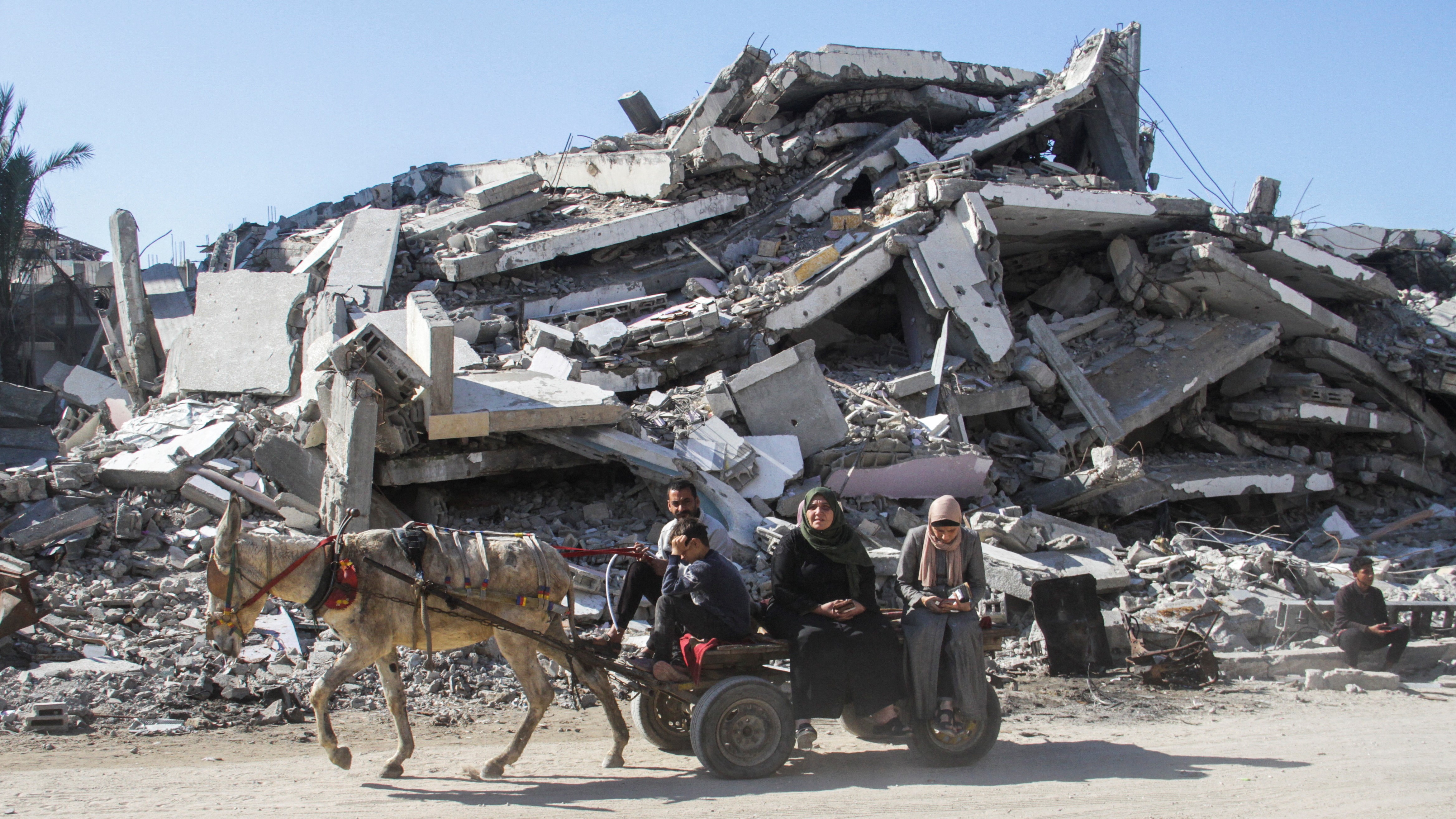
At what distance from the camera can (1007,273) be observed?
595 inches

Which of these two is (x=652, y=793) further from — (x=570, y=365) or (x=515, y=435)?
(x=570, y=365)

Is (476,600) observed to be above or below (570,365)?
below

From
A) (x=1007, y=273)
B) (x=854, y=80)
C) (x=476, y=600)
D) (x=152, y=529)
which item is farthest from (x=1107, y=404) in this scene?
(x=152, y=529)

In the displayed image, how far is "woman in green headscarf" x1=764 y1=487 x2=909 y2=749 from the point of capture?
4812 mm

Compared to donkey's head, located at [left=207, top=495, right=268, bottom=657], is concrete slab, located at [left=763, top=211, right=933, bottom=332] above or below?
above

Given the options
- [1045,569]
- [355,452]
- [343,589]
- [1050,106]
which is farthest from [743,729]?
[1050,106]

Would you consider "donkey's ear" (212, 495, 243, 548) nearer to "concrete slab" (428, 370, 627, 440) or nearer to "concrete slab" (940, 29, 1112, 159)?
"concrete slab" (428, 370, 627, 440)

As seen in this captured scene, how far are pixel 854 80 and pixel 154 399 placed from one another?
1049 centimetres

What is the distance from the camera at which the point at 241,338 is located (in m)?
10.7

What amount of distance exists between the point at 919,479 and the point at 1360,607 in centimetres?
369

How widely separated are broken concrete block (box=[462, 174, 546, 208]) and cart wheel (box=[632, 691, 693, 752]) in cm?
1005

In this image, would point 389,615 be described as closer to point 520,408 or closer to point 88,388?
point 520,408

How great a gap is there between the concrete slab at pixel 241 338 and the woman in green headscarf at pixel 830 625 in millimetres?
6972

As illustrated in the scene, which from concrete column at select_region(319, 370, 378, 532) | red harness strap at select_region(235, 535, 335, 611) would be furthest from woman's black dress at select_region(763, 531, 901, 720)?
concrete column at select_region(319, 370, 378, 532)
